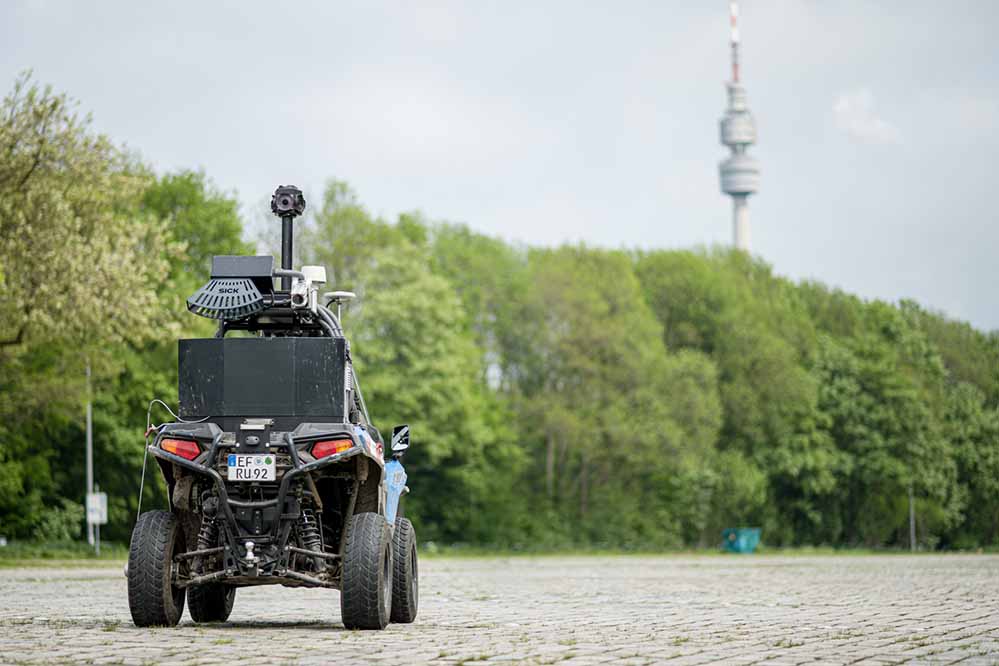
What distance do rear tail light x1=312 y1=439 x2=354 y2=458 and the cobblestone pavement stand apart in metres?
1.28

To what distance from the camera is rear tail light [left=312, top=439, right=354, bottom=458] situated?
11977mm

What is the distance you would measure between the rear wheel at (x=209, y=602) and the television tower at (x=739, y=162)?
156 meters

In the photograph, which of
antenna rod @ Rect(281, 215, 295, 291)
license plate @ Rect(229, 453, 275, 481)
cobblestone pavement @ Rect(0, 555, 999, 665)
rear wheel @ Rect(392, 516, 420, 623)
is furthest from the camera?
antenna rod @ Rect(281, 215, 295, 291)

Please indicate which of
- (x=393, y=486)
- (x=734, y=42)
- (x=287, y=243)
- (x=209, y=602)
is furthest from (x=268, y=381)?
(x=734, y=42)

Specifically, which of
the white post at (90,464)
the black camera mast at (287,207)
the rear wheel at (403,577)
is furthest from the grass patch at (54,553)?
the rear wheel at (403,577)

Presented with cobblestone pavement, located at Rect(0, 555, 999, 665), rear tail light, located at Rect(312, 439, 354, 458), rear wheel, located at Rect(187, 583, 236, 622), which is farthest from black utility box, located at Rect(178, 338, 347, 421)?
rear wheel, located at Rect(187, 583, 236, 622)

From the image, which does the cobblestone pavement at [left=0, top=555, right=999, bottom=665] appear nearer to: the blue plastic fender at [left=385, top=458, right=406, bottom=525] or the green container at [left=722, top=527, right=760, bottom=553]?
the blue plastic fender at [left=385, top=458, right=406, bottom=525]

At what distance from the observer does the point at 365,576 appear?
39.2 ft

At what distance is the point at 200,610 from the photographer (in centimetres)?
1352

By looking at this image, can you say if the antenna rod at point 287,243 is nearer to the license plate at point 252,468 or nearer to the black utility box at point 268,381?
the black utility box at point 268,381

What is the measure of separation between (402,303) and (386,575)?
49.1 meters

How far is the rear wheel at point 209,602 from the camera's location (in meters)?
13.4

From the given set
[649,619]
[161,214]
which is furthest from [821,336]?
[649,619]

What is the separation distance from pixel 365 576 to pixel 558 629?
1.57 meters
